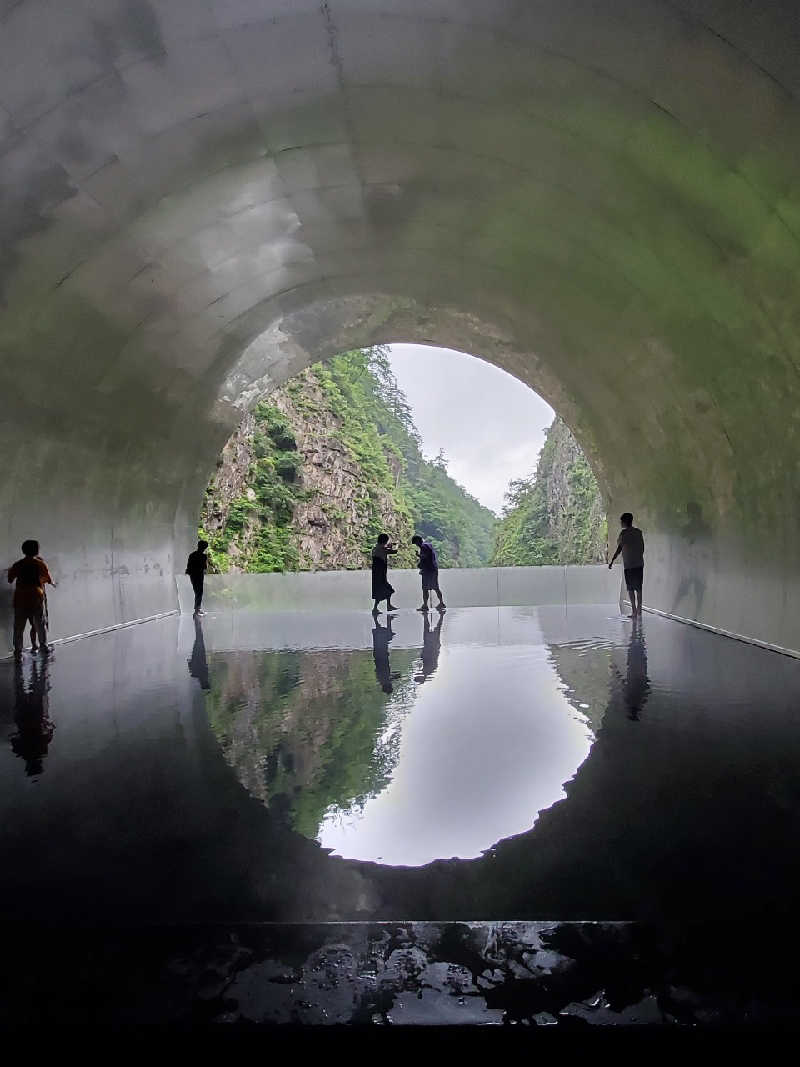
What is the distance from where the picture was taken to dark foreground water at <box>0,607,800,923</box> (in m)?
3.17

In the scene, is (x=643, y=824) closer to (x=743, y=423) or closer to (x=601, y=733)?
(x=601, y=733)

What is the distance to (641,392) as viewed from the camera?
12.3m

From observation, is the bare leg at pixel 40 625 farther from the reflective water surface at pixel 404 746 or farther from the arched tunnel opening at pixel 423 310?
the reflective water surface at pixel 404 746

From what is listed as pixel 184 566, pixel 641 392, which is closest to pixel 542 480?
pixel 184 566

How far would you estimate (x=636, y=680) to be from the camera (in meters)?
7.88

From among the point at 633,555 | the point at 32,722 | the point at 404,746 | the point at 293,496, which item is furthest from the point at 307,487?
the point at 404,746

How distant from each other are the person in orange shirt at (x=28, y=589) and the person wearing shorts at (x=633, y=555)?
827cm

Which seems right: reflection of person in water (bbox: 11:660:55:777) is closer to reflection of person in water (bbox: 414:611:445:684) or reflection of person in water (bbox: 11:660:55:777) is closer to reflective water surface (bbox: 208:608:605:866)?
reflective water surface (bbox: 208:608:605:866)

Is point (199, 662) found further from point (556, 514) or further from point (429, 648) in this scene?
point (556, 514)

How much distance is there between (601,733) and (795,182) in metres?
3.73

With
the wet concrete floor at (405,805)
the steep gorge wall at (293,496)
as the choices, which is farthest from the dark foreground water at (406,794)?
the steep gorge wall at (293,496)

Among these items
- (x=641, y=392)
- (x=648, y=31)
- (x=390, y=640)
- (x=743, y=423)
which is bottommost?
(x=390, y=640)

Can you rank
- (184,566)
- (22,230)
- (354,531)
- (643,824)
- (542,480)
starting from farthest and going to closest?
(542,480)
(354,531)
(184,566)
(22,230)
(643,824)

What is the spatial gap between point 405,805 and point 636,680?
4.17m
